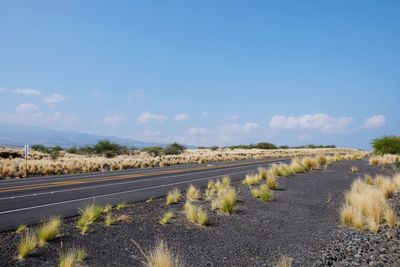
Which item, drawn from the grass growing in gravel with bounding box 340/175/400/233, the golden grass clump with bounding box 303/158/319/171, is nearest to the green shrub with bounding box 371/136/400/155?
the golden grass clump with bounding box 303/158/319/171

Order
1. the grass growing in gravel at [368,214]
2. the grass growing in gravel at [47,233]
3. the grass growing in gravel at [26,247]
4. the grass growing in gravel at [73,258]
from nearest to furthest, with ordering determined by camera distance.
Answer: the grass growing in gravel at [73,258] < the grass growing in gravel at [26,247] < the grass growing in gravel at [47,233] < the grass growing in gravel at [368,214]

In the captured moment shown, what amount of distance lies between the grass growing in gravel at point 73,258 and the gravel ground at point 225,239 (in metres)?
0.15

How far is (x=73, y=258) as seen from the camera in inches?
289

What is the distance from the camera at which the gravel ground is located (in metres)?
8.40

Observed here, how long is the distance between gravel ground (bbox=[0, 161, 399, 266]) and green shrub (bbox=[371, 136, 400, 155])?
3965 centimetres

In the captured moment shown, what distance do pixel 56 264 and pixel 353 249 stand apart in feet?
21.8

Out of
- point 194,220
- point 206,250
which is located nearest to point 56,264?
point 206,250

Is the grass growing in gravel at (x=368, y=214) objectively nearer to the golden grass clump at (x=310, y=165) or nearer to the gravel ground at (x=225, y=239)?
the gravel ground at (x=225, y=239)

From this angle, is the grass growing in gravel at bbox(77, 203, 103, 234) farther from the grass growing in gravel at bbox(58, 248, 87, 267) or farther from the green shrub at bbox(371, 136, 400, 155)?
the green shrub at bbox(371, 136, 400, 155)

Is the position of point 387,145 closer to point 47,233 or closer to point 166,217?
point 166,217

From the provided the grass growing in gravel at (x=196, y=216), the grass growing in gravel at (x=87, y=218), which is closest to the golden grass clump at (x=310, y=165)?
the grass growing in gravel at (x=196, y=216)

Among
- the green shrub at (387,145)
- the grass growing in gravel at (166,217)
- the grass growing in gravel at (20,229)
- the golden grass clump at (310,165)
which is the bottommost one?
the grass growing in gravel at (166,217)

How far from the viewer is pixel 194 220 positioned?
Answer: 38.3 feet

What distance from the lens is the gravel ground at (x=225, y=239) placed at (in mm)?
8398
